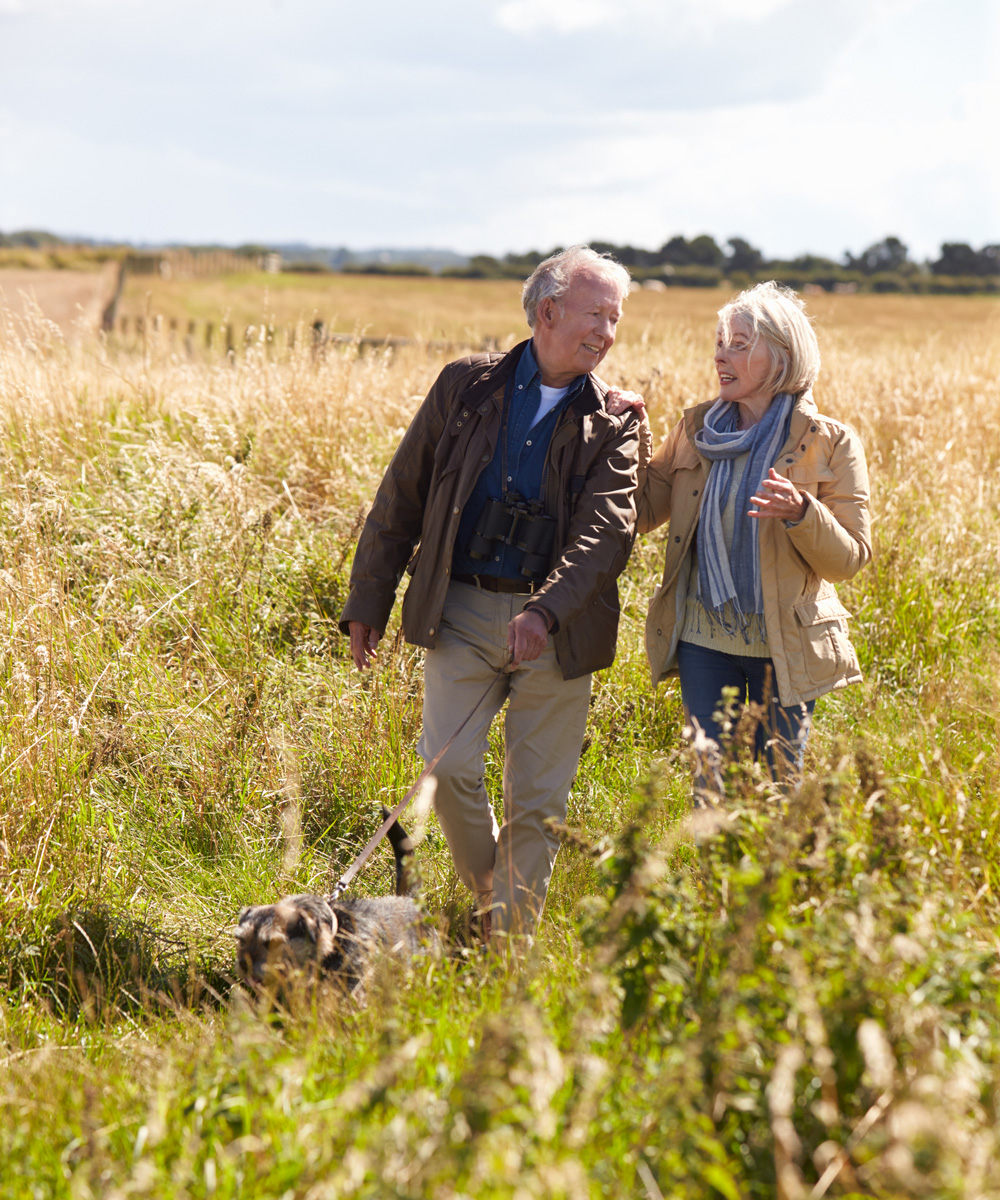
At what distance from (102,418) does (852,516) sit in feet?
18.0

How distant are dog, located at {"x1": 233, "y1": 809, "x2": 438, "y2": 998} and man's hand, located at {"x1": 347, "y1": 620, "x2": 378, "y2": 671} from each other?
0.96 m

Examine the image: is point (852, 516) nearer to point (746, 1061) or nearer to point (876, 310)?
point (746, 1061)

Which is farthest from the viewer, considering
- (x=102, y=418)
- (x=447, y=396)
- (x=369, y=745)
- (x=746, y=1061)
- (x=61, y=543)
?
(x=102, y=418)

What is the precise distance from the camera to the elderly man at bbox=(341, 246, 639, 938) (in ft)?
11.1

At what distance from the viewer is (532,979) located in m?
2.31

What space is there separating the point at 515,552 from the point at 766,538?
2.93 ft

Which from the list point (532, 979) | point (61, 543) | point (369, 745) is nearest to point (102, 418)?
point (61, 543)

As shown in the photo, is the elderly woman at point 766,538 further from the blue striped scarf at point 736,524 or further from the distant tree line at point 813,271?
the distant tree line at point 813,271

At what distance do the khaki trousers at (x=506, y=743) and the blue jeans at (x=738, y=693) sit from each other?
39 cm

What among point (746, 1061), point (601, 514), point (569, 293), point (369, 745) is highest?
point (569, 293)

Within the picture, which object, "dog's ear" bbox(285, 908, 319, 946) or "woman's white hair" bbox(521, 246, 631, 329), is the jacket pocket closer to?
"woman's white hair" bbox(521, 246, 631, 329)

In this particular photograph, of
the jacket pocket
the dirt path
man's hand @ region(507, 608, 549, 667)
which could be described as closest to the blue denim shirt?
man's hand @ region(507, 608, 549, 667)

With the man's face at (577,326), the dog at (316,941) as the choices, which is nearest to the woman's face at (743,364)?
the man's face at (577,326)

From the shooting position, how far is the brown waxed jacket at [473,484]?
3.35 meters
